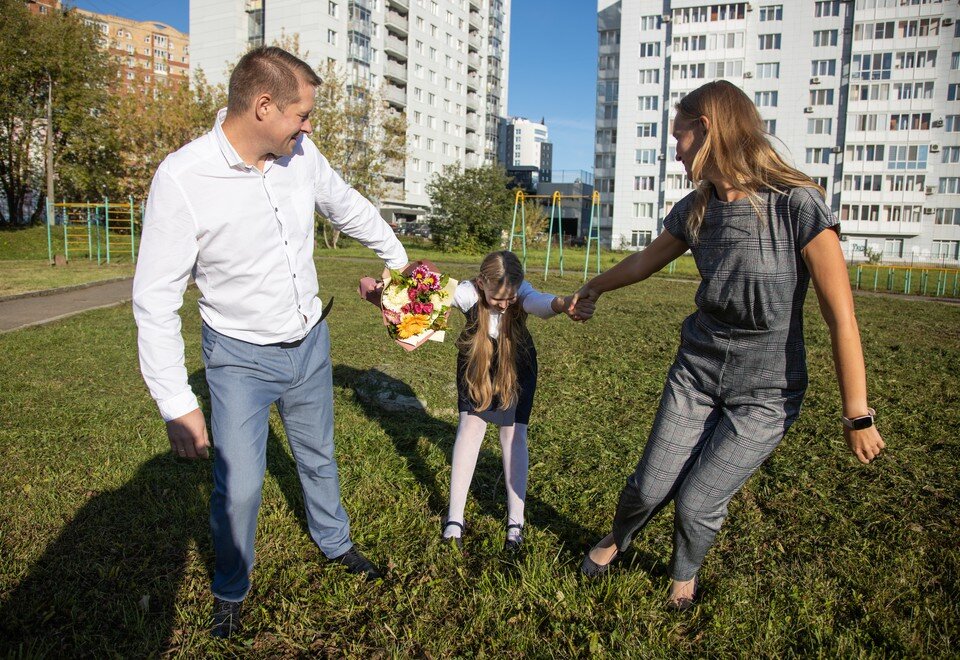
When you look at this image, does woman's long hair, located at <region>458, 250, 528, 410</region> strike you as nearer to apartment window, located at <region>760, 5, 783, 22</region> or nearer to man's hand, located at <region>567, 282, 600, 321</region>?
man's hand, located at <region>567, 282, 600, 321</region>

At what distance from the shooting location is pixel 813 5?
62062 mm

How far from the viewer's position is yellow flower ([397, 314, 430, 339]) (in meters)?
3.87

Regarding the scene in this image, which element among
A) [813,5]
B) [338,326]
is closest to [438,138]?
[813,5]

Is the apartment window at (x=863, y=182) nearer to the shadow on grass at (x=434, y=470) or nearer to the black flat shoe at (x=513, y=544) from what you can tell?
the shadow on grass at (x=434, y=470)

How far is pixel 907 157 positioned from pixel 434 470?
68.8m

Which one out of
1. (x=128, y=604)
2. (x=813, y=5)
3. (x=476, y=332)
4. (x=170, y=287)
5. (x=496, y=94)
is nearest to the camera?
(x=170, y=287)

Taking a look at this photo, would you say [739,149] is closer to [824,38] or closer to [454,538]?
[454,538]

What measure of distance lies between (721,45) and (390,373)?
68.0 metres

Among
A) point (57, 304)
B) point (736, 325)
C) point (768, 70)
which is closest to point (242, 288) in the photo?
point (736, 325)

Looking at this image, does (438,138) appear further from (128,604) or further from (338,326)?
(128,604)

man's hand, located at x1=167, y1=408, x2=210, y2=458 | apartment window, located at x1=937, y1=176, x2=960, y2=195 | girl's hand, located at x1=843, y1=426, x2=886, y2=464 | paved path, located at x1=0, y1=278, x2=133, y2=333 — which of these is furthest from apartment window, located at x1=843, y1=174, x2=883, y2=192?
man's hand, located at x1=167, y1=408, x2=210, y2=458

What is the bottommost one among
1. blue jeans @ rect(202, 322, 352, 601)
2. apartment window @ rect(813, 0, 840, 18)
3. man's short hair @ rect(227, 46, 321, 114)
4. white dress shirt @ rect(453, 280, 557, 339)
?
blue jeans @ rect(202, 322, 352, 601)

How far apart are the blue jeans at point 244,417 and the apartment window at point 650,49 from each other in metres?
74.2

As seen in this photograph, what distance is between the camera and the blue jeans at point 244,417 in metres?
2.88
